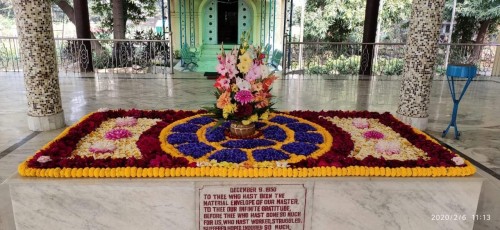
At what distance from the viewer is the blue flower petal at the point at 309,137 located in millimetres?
3288

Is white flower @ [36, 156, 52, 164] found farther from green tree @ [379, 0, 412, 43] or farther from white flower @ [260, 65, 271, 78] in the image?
green tree @ [379, 0, 412, 43]

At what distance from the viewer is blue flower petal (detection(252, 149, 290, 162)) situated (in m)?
2.87

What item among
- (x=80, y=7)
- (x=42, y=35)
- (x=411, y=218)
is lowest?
(x=411, y=218)

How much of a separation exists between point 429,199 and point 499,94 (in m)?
6.40

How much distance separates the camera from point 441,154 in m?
3.06

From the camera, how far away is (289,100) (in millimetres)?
6719

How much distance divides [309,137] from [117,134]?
5.49 feet

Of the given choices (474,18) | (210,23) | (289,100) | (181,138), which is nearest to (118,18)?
(210,23)

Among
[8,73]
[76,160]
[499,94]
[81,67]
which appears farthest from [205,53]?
[76,160]

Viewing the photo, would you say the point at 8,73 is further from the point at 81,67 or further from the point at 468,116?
the point at 468,116

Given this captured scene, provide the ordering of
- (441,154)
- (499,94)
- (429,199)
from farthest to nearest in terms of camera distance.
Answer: (499,94) → (441,154) → (429,199)

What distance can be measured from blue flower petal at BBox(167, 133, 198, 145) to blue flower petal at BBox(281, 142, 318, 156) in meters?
0.78

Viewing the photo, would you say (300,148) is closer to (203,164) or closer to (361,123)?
(203,164)

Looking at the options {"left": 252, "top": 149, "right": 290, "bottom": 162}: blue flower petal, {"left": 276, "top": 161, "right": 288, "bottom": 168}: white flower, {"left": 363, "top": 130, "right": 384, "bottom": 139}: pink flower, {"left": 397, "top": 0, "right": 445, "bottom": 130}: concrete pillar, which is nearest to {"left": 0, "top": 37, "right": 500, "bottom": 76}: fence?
{"left": 397, "top": 0, "right": 445, "bottom": 130}: concrete pillar
